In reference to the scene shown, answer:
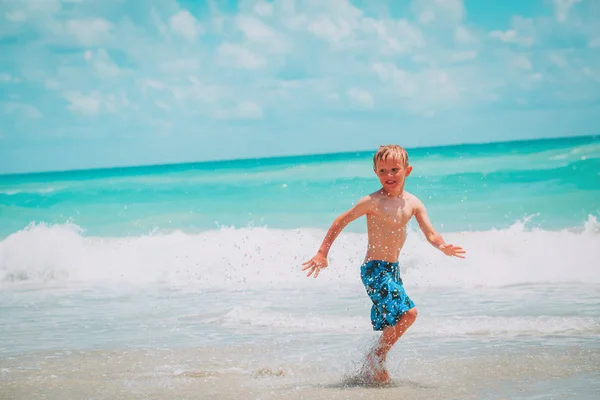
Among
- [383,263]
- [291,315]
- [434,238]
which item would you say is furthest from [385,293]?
[291,315]

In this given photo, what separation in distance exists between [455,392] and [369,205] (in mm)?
1124

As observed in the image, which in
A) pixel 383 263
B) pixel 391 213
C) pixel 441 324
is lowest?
pixel 441 324

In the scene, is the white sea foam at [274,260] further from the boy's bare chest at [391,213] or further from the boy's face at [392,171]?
the boy's face at [392,171]

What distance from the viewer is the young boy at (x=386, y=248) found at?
397 cm

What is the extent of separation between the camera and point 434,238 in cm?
411

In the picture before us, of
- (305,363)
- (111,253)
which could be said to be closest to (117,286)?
(111,253)

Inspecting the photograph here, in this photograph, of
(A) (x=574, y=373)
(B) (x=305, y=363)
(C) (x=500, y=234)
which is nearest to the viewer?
(A) (x=574, y=373)

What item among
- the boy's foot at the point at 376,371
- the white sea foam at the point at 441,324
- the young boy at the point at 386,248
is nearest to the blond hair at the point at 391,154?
the young boy at the point at 386,248

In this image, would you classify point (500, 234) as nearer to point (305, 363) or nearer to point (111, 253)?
point (111, 253)

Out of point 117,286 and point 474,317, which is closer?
point 474,317

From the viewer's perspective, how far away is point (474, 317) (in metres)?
5.83

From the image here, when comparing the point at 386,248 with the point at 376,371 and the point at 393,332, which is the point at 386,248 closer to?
the point at 393,332

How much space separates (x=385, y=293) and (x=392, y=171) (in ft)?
2.27

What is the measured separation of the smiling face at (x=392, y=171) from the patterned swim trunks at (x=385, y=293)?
1.47 feet
